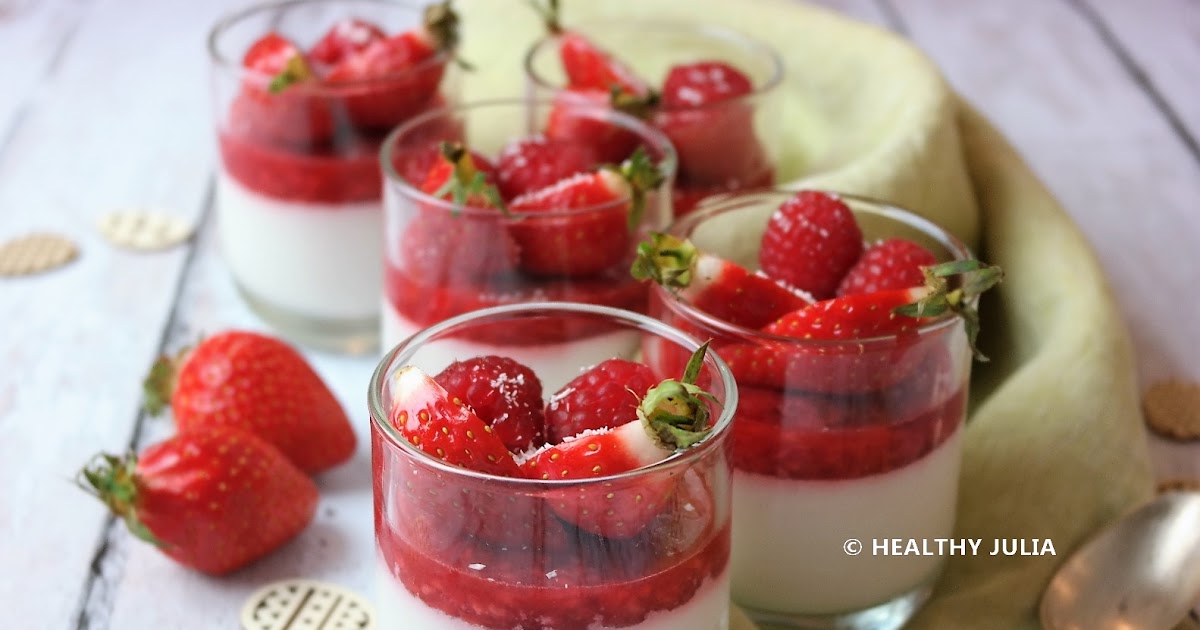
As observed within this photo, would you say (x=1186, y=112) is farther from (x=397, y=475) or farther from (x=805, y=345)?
(x=397, y=475)

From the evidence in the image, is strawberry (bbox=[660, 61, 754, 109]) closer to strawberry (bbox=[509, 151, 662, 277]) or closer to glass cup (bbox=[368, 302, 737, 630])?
strawberry (bbox=[509, 151, 662, 277])

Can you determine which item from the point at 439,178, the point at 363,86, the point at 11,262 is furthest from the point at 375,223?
the point at 11,262

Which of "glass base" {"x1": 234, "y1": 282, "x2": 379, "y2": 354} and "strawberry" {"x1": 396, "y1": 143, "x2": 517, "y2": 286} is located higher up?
"strawberry" {"x1": 396, "y1": 143, "x2": 517, "y2": 286}

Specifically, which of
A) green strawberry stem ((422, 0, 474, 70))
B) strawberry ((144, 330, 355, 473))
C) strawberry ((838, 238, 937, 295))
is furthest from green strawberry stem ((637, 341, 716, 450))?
green strawberry stem ((422, 0, 474, 70))

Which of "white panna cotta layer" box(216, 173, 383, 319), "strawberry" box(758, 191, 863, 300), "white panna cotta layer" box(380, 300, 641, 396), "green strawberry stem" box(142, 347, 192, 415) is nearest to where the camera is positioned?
"white panna cotta layer" box(380, 300, 641, 396)

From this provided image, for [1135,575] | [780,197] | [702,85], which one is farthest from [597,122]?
[1135,575]

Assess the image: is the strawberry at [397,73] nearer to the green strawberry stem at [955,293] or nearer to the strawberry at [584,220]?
the strawberry at [584,220]

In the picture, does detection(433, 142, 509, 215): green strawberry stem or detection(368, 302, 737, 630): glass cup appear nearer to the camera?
detection(368, 302, 737, 630): glass cup
